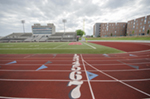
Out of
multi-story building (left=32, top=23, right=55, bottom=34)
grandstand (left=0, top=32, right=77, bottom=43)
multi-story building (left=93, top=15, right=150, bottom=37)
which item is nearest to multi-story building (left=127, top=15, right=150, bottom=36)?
multi-story building (left=93, top=15, right=150, bottom=37)

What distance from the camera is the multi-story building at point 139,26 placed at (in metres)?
40.3

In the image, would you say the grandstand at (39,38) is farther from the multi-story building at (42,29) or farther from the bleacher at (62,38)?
the multi-story building at (42,29)

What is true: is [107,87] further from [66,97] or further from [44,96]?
[44,96]

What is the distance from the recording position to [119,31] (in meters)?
60.0

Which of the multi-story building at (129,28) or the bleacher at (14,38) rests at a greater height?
the multi-story building at (129,28)

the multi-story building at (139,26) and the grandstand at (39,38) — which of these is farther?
the grandstand at (39,38)

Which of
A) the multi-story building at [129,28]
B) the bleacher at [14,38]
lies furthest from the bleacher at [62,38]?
the multi-story building at [129,28]

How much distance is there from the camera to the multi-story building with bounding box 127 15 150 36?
4030 cm

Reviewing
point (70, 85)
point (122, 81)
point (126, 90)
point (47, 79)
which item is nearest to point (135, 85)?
point (122, 81)

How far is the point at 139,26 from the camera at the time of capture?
145ft

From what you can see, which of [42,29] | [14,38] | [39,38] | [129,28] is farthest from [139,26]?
[14,38]

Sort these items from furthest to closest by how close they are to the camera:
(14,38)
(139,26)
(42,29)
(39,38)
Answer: (42,29) → (39,38) → (14,38) → (139,26)

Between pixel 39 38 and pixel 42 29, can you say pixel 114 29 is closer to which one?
pixel 39 38

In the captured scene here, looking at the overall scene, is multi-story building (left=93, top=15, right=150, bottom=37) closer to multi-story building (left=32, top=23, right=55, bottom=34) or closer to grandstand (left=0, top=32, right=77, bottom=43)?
grandstand (left=0, top=32, right=77, bottom=43)
